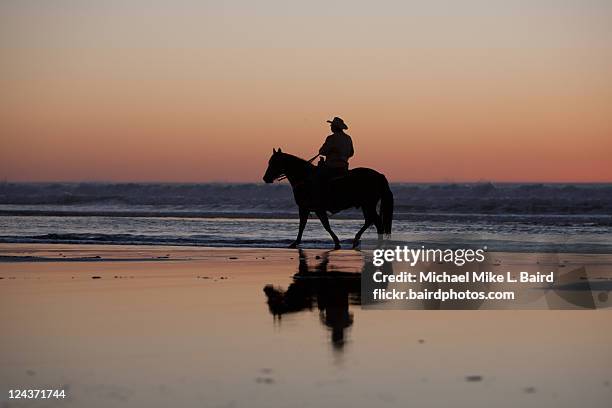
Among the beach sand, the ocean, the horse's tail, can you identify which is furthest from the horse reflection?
the ocean

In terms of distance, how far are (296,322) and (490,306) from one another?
2.22 metres

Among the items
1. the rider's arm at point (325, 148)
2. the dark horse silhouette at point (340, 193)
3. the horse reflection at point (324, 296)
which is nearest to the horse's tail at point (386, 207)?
the dark horse silhouette at point (340, 193)

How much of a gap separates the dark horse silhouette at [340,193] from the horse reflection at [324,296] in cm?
464

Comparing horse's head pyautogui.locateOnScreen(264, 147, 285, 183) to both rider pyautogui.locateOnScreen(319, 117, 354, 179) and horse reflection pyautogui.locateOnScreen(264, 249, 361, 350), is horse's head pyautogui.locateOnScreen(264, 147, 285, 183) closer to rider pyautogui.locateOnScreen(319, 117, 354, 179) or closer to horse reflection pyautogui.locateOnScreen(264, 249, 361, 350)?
rider pyautogui.locateOnScreen(319, 117, 354, 179)

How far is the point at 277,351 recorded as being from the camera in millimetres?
7449

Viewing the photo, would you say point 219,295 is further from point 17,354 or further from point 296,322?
point 17,354

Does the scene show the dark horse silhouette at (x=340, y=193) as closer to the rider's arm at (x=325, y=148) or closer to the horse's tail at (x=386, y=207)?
the horse's tail at (x=386, y=207)

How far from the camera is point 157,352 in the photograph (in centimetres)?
737

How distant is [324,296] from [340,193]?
831 centimetres

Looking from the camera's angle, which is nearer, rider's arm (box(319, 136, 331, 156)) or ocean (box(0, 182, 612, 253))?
rider's arm (box(319, 136, 331, 156))

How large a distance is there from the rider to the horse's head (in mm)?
958

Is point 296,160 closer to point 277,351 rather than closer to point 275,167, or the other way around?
point 275,167

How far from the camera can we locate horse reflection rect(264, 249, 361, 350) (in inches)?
351

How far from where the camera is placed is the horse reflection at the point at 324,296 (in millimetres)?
8906
